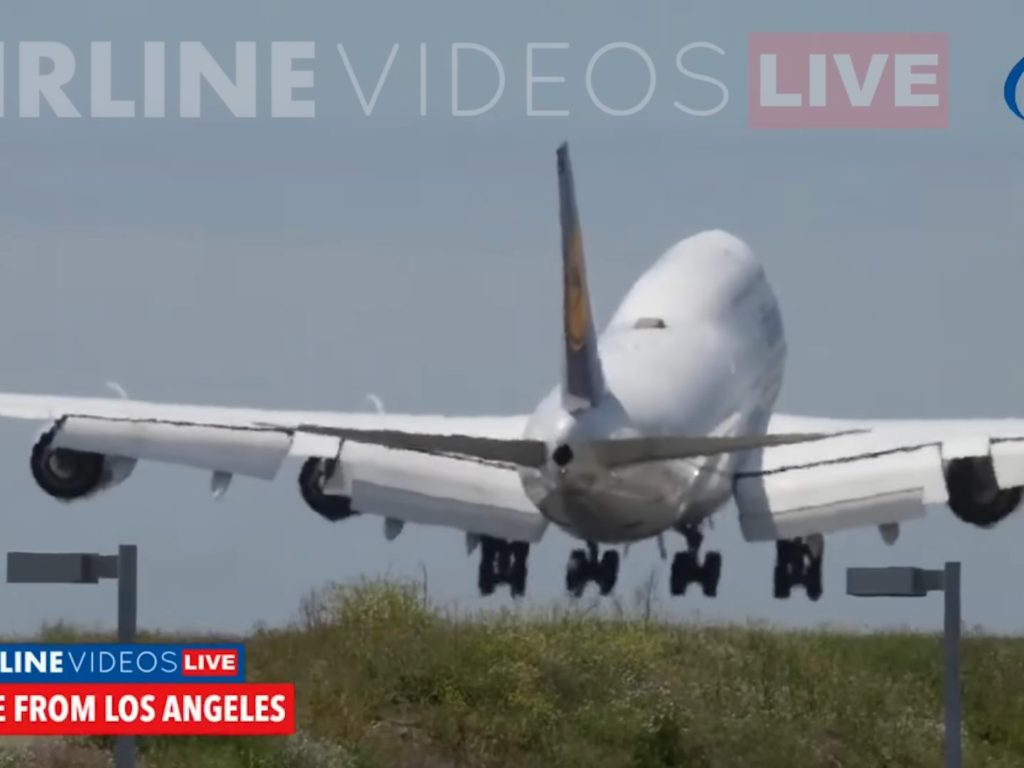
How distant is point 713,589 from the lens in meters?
66.7

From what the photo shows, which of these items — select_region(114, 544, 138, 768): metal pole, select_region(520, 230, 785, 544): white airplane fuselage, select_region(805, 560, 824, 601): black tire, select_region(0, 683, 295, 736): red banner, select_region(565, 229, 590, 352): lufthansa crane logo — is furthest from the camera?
select_region(805, 560, 824, 601): black tire

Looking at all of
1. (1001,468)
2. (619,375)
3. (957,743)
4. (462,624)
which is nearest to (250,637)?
(462,624)

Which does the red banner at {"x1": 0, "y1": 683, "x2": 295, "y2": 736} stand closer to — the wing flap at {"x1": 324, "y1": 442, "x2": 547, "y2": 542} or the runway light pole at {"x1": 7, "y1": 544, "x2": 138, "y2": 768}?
the runway light pole at {"x1": 7, "y1": 544, "x2": 138, "y2": 768}

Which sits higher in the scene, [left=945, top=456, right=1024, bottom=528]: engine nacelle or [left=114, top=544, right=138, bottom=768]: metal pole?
[left=945, top=456, right=1024, bottom=528]: engine nacelle

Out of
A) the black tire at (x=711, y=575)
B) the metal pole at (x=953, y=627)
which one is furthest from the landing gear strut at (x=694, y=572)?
the metal pole at (x=953, y=627)

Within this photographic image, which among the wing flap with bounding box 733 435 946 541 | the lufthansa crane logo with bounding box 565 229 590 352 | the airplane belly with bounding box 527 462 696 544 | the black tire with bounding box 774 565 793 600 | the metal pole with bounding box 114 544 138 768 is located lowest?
the metal pole with bounding box 114 544 138 768

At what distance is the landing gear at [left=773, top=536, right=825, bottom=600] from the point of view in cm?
6756

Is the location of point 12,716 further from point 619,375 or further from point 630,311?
point 630,311

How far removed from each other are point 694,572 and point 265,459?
8714 millimetres

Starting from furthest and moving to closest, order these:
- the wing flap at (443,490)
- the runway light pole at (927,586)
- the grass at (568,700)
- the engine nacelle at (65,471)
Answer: the engine nacelle at (65,471) < the wing flap at (443,490) < the grass at (568,700) < the runway light pole at (927,586)

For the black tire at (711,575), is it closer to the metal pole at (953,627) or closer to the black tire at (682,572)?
the black tire at (682,572)

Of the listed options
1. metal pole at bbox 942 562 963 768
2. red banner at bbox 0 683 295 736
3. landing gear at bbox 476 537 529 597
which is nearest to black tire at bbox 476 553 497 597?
landing gear at bbox 476 537 529 597

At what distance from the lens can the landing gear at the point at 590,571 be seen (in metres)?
65.9

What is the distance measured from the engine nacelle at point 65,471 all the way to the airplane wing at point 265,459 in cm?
2
